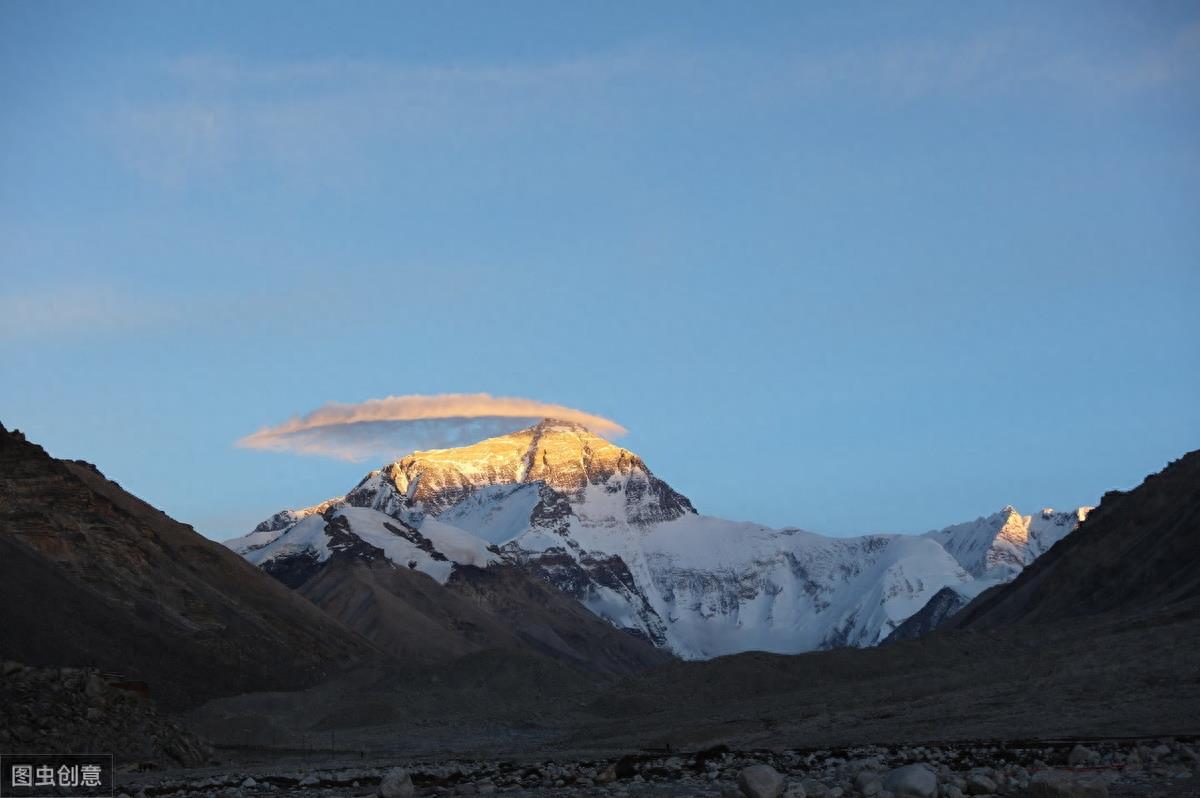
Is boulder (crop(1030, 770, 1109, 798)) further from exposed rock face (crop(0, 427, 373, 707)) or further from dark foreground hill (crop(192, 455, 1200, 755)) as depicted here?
exposed rock face (crop(0, 427, 373, 707))

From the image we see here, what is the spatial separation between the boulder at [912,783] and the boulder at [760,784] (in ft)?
6.57

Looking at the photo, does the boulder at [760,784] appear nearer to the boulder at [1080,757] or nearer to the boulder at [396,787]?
the boulder at [396,787]

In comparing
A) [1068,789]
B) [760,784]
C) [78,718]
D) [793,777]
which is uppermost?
[78,718]

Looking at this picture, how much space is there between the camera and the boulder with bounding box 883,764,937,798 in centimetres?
2645

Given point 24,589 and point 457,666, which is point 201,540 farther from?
point 24,589

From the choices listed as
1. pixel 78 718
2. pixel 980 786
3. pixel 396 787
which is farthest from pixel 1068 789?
pixel 78 718

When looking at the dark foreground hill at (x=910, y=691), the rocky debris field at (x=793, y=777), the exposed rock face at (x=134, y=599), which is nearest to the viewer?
the rocky debris field at (x=793, y=777)

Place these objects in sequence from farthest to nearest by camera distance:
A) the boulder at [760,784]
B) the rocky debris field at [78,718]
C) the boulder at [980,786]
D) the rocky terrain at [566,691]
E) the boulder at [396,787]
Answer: the rocky debris field at [78,718] → the rocky terrain at [566,691] → the boulder at [396,787] → the boulder at [980,786] → the boulder at [760,784]

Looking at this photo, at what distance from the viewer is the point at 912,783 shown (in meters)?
26.6

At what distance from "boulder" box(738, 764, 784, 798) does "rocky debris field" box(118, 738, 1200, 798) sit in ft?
0.06

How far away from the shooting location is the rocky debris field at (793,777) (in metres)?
27.1

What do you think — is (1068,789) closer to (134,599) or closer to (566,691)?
(566,691)

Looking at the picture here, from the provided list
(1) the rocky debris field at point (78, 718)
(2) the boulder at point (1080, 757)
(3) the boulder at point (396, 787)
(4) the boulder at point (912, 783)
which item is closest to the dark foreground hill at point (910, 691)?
(2) the boulder at point (1080, 757)

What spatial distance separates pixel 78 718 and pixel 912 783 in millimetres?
32164
